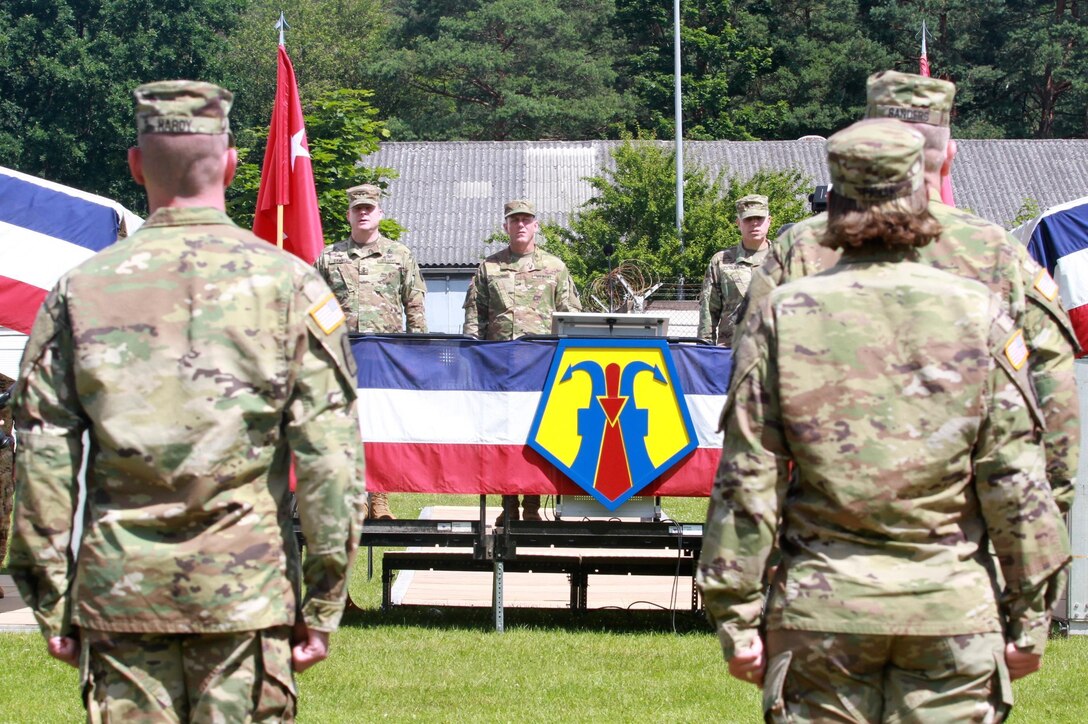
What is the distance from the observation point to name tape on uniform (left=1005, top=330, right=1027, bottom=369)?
3756 mm

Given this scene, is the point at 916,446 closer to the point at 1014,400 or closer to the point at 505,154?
the point at 1014,400

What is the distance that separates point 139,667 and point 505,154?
48.1 metres

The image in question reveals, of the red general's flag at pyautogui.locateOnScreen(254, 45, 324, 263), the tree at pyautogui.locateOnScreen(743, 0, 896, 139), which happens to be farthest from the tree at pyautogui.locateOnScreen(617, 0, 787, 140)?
the red general's flag at pyautogui.locateOnScreen(254, 45, 324, 263)

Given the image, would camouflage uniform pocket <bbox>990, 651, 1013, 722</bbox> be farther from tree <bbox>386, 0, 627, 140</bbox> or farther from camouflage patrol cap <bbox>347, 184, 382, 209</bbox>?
tree <bbox>386, 0, 627, 140</bbox>

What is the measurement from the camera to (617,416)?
8625 millimetres

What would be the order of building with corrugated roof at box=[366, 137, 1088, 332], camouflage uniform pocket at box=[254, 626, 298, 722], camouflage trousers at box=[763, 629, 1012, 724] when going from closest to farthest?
camouflage trousers at box=[763, 629, 1012, 724]
camouflage uniform pocket at box=[254, 626, 298, 722]
building with corrugated roof at box=[366, 137, 1088, 332]

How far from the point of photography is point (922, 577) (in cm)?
363

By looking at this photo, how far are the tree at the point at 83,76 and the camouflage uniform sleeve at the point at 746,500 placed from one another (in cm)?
5446

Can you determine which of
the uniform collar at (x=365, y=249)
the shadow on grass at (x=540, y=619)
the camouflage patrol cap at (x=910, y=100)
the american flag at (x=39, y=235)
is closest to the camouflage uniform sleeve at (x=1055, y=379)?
the camouflage patrol cap at (x=910, y=100)

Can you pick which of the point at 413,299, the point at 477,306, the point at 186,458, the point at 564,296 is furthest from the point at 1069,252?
the point at 186,458

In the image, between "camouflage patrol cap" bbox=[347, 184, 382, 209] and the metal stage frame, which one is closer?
the metal stage frame

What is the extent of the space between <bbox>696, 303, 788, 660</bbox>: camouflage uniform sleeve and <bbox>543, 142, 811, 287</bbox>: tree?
26.9 m

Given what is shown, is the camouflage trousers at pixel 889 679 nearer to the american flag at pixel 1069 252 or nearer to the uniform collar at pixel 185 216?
the uniform collar at pixel 185 216

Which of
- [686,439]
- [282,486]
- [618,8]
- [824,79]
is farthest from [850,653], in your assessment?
[618,8]
